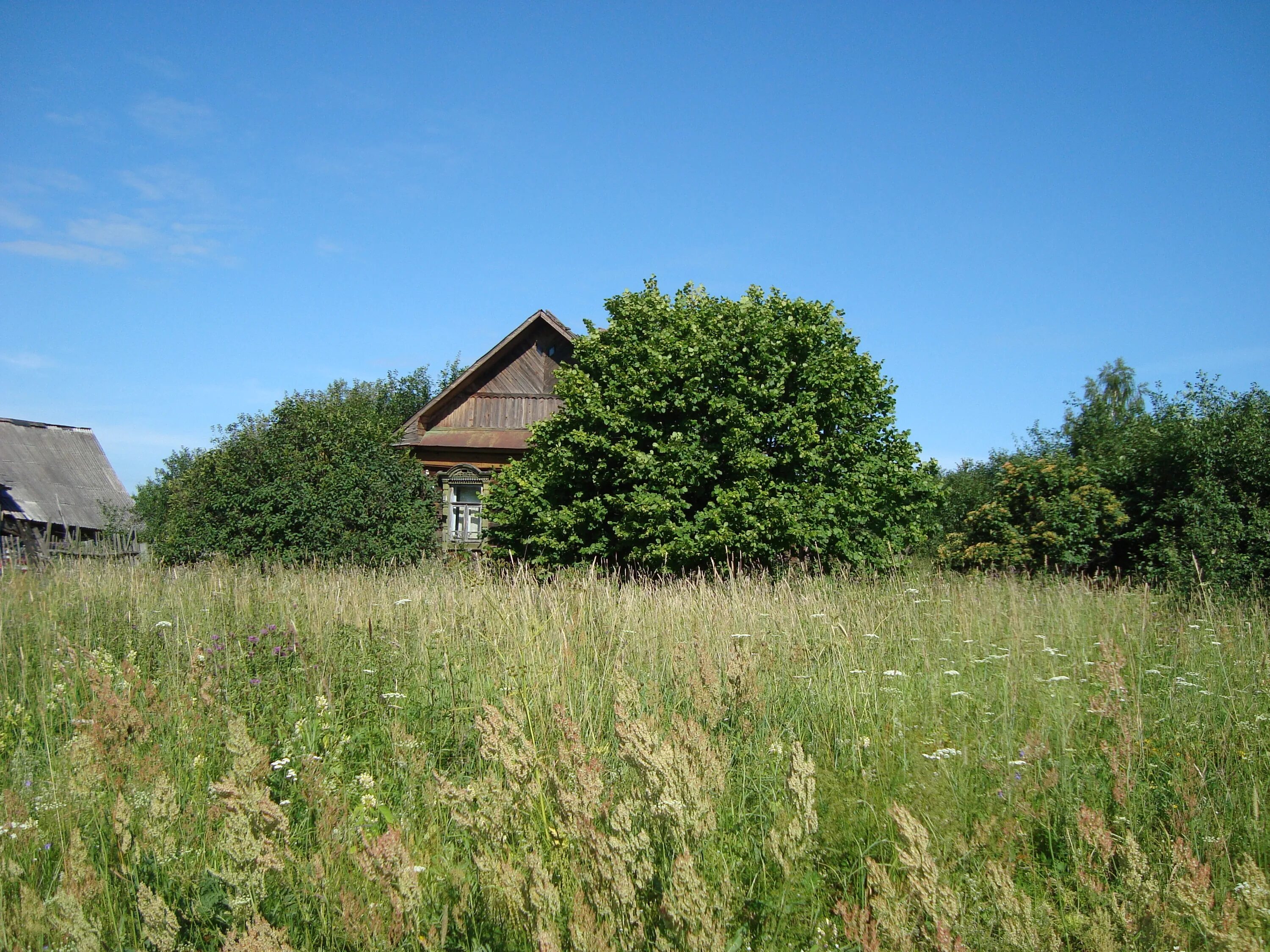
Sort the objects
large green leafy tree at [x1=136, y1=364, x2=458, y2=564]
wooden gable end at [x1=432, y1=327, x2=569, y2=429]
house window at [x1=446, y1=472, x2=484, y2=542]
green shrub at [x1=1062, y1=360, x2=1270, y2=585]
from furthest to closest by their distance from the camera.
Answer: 1. wooden gable end at [x1=432, y1=327, x2=569, y2=429]
2. house window at [x1=446, y1=472, x2=484, y2=542]
3. large green leafy tree at [x1=136, y1=364, x2=458, y2=564]
4. green shrub at [x1=1062, y1=360, x2=1270, y2=585]

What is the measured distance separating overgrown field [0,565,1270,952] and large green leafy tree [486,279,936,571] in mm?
5423

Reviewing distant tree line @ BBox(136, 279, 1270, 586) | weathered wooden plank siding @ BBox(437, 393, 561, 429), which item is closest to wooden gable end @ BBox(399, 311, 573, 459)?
weathered wooden plank siding @ BBox(437, 393, 561, 429)

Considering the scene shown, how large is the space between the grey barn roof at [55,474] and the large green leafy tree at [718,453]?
20486mm

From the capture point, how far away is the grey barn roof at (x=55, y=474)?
26969 millimetres

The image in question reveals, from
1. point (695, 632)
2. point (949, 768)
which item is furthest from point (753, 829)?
point (695, 632)

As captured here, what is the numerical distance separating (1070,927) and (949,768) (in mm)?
835

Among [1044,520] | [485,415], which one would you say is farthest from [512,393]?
[1044,520]

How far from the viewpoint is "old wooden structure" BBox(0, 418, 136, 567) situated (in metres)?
26.6

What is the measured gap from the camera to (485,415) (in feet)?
69.7

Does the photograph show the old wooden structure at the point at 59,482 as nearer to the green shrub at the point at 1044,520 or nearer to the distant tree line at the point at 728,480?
the distant tree line at the point at 728,480

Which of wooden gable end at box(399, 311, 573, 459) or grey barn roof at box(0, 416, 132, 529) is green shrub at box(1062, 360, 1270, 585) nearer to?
wooden gable end at box(399, 311, 573, 459)

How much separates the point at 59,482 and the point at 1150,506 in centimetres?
3304

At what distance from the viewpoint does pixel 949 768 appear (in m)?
3.48

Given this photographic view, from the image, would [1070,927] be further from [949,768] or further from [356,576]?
[356,576]
